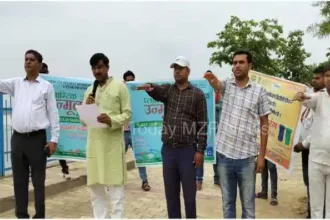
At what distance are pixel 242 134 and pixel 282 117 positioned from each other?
1.38 metres

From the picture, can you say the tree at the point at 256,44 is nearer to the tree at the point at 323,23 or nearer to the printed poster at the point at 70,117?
the tree at the point at 323,23

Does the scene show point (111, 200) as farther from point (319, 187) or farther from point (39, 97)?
point (319, 187)

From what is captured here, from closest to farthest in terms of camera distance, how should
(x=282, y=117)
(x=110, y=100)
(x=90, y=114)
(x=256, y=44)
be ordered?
1. (x=90, y=114)
2. (x=110, y=100)
3. (x=282, y=117)
4. (x=256, y=44)

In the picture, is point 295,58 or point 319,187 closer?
point 319,187

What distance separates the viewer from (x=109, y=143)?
13.4ft

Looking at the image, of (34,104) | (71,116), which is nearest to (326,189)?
(34,104)

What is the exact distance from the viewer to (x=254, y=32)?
24.7 metres

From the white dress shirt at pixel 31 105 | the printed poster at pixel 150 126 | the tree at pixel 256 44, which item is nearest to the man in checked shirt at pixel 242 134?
the white dress shirt at pixel 31 105

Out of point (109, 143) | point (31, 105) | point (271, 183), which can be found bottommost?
point (271, 183)

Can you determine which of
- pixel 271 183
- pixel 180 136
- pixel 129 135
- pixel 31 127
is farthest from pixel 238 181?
pixel 129 135

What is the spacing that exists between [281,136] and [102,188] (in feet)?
7.31

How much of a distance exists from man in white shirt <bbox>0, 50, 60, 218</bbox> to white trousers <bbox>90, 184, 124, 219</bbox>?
0.53 meters

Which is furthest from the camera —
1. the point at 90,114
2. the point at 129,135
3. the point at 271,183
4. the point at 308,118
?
the point at 129,135

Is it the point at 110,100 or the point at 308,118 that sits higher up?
the point at 110,100
